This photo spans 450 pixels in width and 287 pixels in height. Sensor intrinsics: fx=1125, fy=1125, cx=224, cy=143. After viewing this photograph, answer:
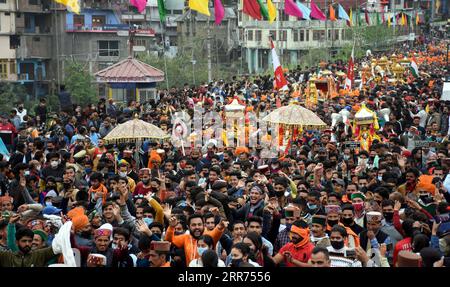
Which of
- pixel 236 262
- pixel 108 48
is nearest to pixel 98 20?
pixel 108 48

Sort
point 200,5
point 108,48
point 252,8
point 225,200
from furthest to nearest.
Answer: point 108,48 < point 252,8 < point 200,5 < point 225,200

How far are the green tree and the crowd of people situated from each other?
27.6 metres

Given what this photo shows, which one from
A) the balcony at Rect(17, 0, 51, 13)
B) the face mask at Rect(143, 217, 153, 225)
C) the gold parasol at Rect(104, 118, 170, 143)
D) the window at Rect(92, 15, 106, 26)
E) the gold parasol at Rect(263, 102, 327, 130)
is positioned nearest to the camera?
the face mask at Rect(143, 217, 153, 225)

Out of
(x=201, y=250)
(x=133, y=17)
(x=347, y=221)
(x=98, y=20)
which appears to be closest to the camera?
(x=201, y=250)

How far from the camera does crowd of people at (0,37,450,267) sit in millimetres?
9367

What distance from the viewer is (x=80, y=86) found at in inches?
1956

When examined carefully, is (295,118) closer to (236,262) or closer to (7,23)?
(236,262)

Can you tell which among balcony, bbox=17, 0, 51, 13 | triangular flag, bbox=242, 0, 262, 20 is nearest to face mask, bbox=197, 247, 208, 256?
triangular flag, bbox=242, 0, 262, 20

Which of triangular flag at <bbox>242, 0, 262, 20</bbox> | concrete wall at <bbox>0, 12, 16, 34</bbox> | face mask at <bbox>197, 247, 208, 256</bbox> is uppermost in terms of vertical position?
concrete wall at <bbox>0, 12, 16, 34</bbox>

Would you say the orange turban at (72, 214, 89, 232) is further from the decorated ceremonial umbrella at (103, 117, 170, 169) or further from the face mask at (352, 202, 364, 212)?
the decorated ceremonial umbrella at (103, 117, 170, 169)

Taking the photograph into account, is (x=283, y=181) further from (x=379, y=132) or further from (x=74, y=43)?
(x=74, y=43)

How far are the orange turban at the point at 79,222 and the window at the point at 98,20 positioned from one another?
4817cm

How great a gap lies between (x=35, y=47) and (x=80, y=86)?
683 cm
